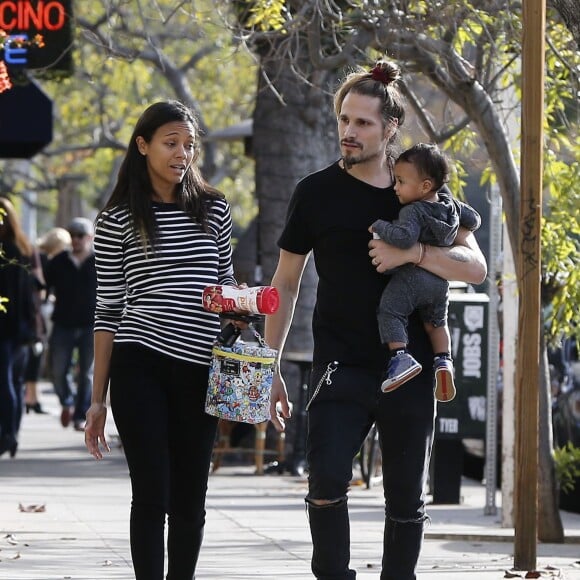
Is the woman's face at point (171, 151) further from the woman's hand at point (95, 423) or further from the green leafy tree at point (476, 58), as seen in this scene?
the green leafy tree at point (476, 58)

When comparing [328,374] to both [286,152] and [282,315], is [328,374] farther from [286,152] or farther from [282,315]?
[286,152]

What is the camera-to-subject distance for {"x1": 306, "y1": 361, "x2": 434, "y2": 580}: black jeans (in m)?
5.08

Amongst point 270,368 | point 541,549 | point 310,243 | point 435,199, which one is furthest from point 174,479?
point 541,549

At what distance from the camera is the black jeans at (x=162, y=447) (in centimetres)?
525

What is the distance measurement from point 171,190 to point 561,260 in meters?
3.61

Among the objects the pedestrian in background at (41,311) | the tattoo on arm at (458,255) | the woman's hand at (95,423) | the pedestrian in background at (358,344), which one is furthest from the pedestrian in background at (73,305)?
the tattoo on arm at (458,255)

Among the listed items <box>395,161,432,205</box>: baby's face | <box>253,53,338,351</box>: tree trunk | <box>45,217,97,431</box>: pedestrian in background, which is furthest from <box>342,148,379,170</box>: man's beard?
<box>45,217,97,431</box>: pedestrian in background

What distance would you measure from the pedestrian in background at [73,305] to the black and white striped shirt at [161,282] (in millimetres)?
9565

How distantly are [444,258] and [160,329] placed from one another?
3.29 ft

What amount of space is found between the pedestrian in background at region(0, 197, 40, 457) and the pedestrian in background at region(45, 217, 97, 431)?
70.1 inches

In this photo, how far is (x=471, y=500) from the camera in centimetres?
1145

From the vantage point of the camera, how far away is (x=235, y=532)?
877 cm

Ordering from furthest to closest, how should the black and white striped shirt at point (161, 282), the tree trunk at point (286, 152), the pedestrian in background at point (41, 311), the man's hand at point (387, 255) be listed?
the pedestrian in background at point (41, 311) → the tree trunk at point (286, 152) → the black and white striped shirt at point (161, 282) → the man's hand at point (387, 255)

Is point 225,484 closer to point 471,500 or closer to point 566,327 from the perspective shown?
point 471,500
